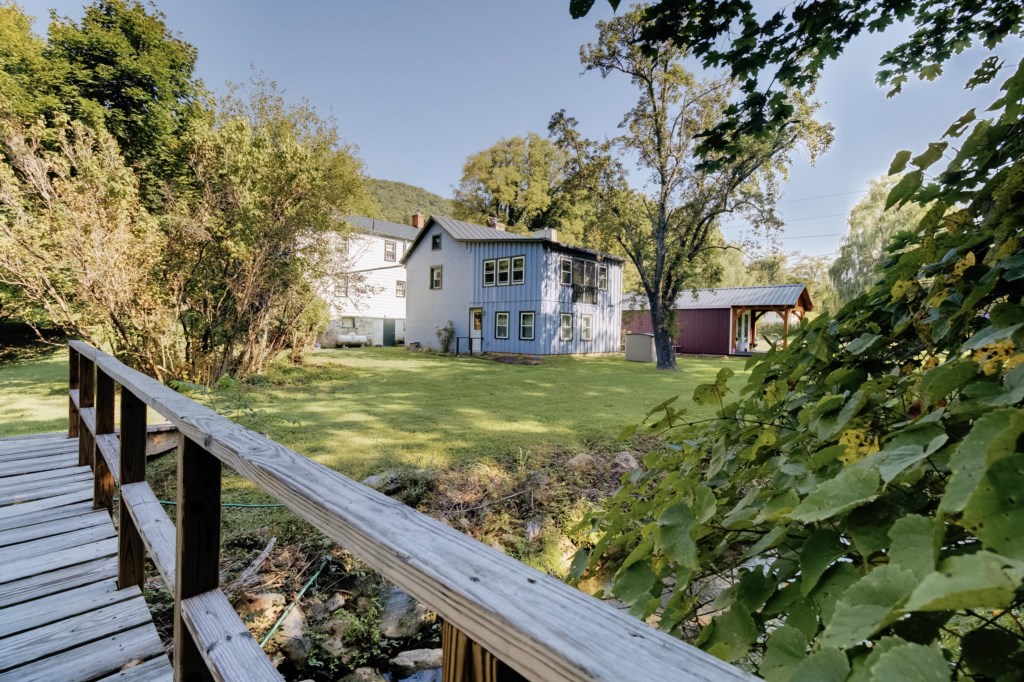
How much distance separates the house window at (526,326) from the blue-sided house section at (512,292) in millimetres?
41

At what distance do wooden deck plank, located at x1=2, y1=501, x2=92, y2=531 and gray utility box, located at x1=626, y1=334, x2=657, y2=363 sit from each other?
17970 millimetres

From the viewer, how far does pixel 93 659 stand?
182cm

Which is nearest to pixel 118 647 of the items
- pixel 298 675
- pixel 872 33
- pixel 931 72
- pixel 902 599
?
pixel 298 675

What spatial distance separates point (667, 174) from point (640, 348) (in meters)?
7.15

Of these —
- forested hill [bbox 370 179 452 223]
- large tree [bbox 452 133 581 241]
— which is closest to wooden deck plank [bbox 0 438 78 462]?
large tree [bbox 452 133 581 241]

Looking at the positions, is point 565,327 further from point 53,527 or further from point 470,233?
point 53,527

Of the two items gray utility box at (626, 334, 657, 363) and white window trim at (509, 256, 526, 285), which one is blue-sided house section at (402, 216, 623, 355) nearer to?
white window trim at (509, 256, 526, 285)

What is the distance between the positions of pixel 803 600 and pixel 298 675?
3351 mm

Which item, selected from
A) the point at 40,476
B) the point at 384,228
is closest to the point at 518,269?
the point at 384,228

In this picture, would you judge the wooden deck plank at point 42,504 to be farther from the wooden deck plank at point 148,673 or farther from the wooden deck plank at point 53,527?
the wooden deck plank at point 148,673

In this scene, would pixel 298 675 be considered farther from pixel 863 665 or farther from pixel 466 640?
pixel 863 665

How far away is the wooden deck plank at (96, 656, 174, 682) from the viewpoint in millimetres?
1721

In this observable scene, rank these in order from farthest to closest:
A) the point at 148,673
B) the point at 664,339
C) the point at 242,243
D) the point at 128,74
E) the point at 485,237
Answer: the point at 485,237 → the point at 128,74 → the point at 664,339 → the point at 242,243 → the point at 148,673

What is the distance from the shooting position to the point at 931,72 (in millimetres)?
2611
